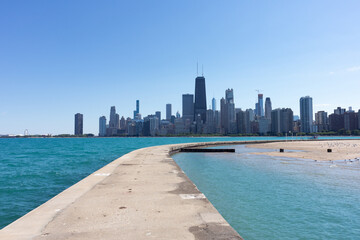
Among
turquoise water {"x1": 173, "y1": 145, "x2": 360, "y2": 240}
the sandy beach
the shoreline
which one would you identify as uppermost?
the shoreline

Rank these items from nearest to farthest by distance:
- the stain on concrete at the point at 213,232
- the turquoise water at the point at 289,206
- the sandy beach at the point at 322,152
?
the stain on concrete at the point at 213,232 < the turquoise water at the point at 289,206 < the sandy beach at the point at 322,152

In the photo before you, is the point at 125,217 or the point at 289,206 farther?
the point at 289,206

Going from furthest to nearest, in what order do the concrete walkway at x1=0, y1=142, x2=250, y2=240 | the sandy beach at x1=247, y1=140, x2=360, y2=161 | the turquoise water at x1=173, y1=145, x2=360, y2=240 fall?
1. the sandy beach at x1=247, y1=140, x2=360, y2=161
2. the turquoise water at x1=173, y1=145, x2=360, y2=240
3. the concrete walkway at x1=0, y1=142, x2=250, y2=240

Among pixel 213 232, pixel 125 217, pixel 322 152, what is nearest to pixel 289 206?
pixel 213 232

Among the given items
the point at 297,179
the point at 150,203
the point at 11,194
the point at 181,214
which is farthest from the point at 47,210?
the point at 297,179

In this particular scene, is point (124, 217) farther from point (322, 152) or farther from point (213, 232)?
point (322, 152)

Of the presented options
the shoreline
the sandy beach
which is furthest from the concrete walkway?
the sandy beach

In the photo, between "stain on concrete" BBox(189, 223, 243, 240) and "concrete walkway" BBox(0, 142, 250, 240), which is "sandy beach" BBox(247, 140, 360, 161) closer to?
"concrete walkway" BBox(0, 142, 250, 240)

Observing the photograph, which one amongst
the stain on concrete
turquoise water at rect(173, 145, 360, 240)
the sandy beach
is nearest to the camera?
the stain on concrete

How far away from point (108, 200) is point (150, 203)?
1835 millimetres

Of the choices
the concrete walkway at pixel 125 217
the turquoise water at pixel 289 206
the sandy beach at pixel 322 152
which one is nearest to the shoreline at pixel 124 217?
the concrete walkway at pixel 125 217

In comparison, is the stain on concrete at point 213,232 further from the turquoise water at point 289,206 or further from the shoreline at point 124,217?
the turquoise water at point 289,206

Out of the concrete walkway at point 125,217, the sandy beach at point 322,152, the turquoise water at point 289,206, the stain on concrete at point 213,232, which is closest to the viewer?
the stain on concrete at point 213,232

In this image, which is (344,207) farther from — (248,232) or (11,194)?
(11,194)
